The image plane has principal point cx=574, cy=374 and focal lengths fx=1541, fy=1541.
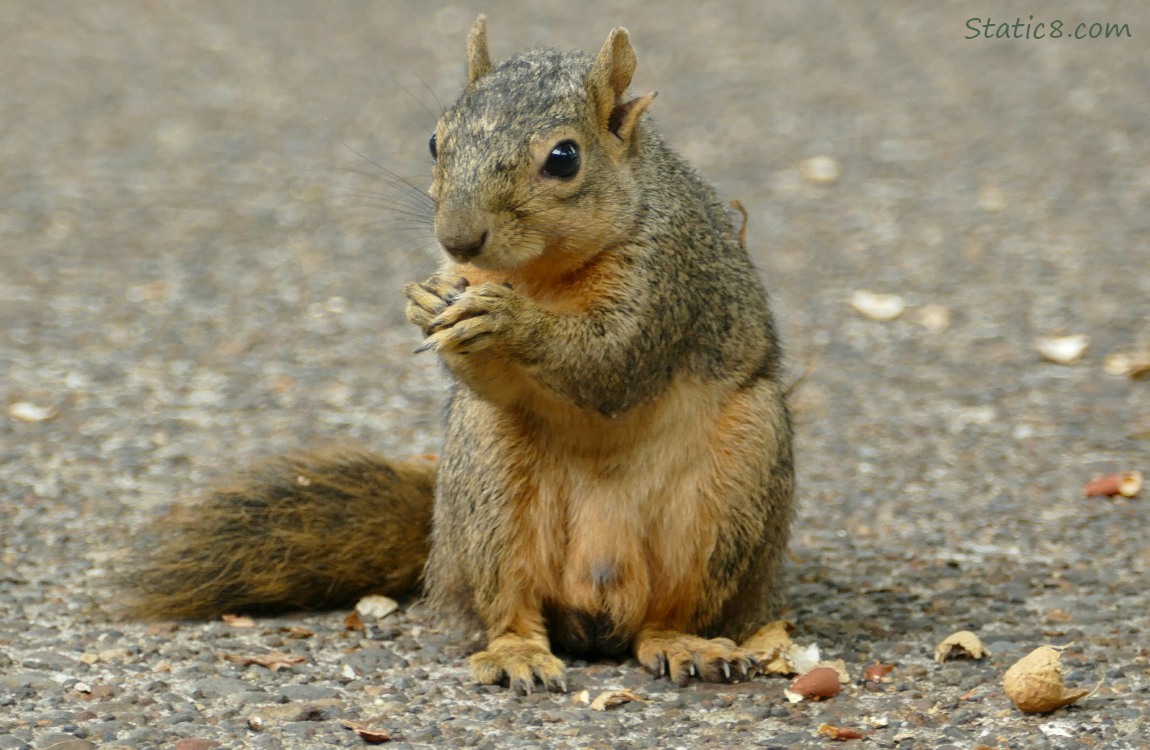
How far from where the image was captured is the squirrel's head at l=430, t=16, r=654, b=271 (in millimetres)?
2801

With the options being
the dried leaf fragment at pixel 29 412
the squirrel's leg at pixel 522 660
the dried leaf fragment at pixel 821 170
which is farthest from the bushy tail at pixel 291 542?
the dried leaf fragment at pixel 821 170

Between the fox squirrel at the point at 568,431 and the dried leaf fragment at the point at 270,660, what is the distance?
0.69 feet

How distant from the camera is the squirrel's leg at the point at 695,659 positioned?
10.3ft

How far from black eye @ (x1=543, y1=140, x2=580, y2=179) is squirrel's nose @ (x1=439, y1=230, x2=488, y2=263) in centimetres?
21

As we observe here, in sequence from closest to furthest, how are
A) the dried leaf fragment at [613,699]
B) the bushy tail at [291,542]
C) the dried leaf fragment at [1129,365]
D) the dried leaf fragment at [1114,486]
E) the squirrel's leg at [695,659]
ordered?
the dried leaf fragment at [613,699]
the squirrel's leg at [695,659]
the bushy tail at [291,542]
the dried leaf fragment at [1114,486]
the dried leaf fragment at [1129,365]

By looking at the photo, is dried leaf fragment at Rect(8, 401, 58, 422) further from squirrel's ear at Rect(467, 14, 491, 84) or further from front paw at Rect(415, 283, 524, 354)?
front paw at Rect(415, 283, 524, 354)

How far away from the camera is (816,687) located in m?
3.03

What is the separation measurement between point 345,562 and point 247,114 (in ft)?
16.2

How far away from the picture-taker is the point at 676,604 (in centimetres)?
326

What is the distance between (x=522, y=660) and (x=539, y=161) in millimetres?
1009

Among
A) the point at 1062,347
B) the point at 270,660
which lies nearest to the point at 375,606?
the point at 270,660

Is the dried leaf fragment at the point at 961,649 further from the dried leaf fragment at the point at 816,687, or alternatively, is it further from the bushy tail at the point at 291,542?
the bushy tail at the point at 291,542

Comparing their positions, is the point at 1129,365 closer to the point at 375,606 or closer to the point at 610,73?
the point at 610,73

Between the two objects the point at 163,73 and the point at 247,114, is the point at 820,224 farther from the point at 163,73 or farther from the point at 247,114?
the point at 163,73
